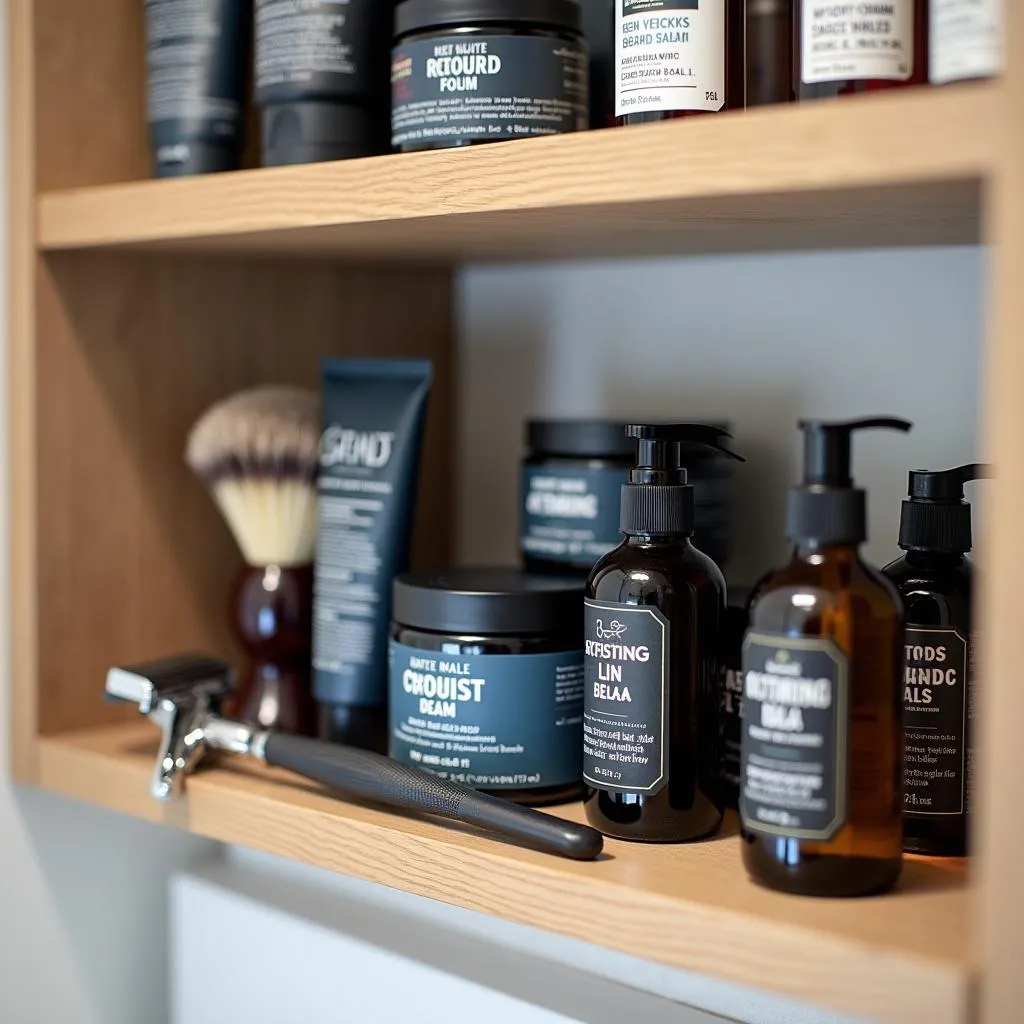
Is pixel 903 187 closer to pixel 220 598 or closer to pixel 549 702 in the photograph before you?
pixel 549 702

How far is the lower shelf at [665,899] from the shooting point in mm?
424

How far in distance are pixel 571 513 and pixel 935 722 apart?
20 centimetres

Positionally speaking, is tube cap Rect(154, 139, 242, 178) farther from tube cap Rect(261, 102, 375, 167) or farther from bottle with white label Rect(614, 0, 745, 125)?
bottle with white label Rect(614, 0, 745, 125)

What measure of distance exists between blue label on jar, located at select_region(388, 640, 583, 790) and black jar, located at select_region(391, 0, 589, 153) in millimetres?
212

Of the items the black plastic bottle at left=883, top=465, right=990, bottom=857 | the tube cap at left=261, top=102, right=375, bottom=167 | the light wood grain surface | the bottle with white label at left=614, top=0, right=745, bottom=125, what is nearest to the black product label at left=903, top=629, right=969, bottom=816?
the black plastic bottle at left=883, top=465, right=990, bottom=857

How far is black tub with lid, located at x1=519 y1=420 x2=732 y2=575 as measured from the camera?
65cm

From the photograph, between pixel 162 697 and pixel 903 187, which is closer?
pixel 903 187

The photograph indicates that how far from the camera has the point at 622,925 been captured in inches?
19.0

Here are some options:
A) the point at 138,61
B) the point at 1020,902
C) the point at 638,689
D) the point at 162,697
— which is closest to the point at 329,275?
the point at 138,61

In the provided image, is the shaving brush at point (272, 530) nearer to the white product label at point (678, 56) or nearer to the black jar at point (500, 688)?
the black jar at point (500, 688)

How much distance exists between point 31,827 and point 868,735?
18.8 inches

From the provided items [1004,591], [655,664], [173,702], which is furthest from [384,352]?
[1004,591]

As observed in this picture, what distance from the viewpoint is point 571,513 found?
0.66 metres

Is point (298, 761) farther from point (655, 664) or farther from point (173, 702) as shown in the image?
point (655, 664)
